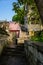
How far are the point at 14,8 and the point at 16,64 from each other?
4.65 metres

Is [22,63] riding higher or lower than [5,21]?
lower

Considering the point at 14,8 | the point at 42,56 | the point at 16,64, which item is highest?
the point at 14,8

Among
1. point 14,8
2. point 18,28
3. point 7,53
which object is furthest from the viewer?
point 18,28

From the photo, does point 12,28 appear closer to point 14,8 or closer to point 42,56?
point 14,8

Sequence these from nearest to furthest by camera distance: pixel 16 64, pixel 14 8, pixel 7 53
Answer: pixel 16 64 → pixel 14 8 → pixel 7 53

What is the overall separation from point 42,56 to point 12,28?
37.0 metres

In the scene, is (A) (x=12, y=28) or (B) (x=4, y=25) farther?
(A) (x=12, y=28)

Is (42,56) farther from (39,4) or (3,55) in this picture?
(3,55)

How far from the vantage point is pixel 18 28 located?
42906 millimetres

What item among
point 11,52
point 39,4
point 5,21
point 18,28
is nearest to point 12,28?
point 18,28

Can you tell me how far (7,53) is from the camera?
58.2 feet

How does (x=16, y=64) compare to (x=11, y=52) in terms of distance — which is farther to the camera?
(x=11, y=52)

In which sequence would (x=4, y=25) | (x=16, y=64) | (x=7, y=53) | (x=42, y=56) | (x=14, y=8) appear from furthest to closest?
(x=4, y=25) → (x=7, y=53) → (x=14, y=8) → (x=16, y=64) → (x=42, y=56)

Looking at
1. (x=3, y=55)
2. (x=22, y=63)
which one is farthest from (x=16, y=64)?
(x=3, y=55)
